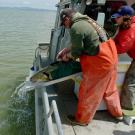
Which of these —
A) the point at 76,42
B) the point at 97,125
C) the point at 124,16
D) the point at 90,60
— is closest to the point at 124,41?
the point at 124,16

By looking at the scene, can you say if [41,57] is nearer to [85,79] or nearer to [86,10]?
[86,10]

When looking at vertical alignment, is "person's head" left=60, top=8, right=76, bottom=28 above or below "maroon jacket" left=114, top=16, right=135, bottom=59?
above

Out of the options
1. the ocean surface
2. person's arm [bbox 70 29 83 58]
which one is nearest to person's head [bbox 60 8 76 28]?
person's arm [bbox 70 29 83 58]

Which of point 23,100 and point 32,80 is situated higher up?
point 32,80

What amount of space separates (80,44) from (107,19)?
2.19m

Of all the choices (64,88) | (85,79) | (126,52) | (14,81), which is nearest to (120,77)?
(126,52)

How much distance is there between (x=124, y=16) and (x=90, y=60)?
0.89 meters

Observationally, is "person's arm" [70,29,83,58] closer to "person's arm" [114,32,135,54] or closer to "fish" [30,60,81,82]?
"fish" [30,60,81,82]

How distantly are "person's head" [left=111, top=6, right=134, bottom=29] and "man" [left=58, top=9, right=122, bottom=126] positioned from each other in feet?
1.36

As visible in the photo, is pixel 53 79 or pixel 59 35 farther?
pixel 59 35

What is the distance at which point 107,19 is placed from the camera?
6602 millimetres

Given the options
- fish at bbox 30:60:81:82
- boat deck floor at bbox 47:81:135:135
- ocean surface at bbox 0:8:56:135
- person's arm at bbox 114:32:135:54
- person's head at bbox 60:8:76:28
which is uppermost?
person's head at bbox 60:8:76:28

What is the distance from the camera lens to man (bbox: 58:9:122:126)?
4621 millimetres

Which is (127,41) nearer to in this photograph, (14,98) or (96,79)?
(96,79)
